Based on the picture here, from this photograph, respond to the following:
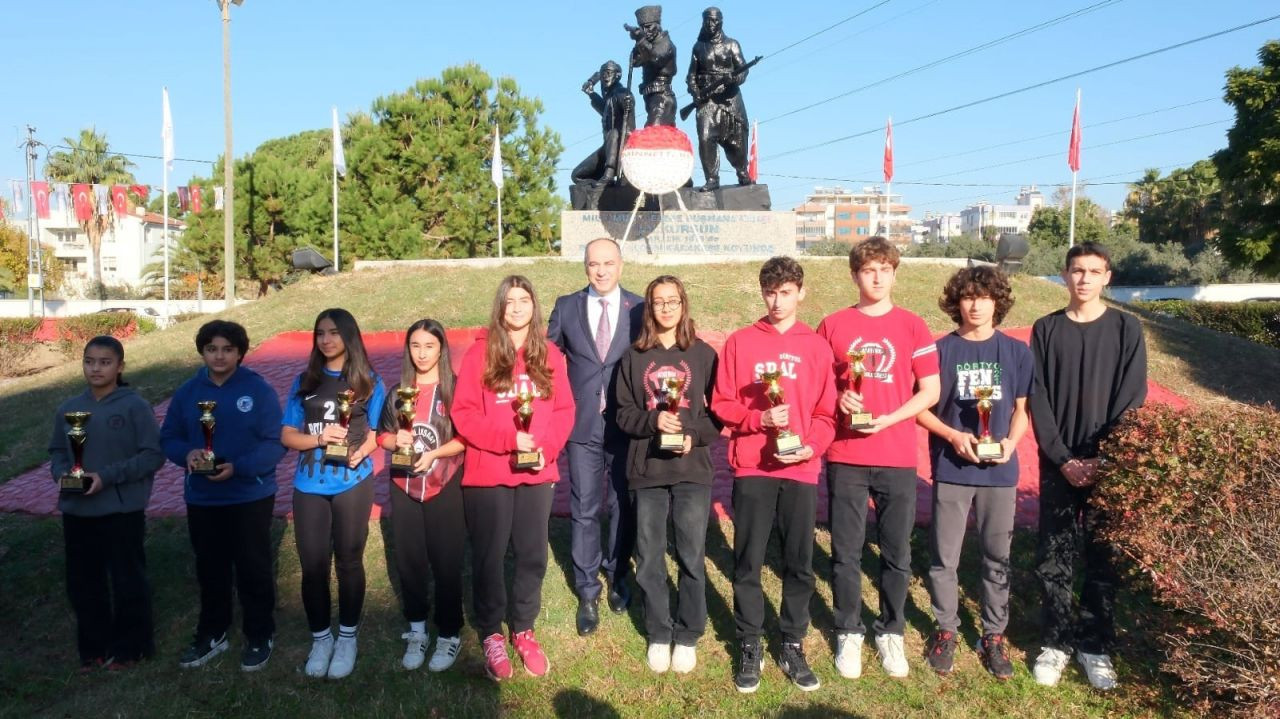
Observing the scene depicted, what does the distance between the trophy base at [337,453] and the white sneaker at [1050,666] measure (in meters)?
3.15

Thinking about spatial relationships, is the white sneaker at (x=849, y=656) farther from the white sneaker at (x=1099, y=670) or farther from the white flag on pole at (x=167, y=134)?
the white flag on pole at (x=167, y=134)

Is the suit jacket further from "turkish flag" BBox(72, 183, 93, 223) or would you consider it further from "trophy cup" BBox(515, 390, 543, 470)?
"turkish flag" BBox(72, 183, 93, 223)

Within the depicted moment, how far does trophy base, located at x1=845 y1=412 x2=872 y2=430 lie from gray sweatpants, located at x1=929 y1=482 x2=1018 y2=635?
23.4 inches

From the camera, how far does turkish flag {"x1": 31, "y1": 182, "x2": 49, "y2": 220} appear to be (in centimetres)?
3164

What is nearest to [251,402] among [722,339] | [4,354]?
[722,339]

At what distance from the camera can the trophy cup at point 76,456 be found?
3768 millimetres

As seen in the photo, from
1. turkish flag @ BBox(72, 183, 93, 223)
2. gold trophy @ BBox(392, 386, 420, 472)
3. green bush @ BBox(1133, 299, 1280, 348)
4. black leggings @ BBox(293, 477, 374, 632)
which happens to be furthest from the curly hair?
turkish flag @ BBox(72, 183, 93, 223)

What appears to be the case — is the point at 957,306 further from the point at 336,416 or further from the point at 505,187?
the point at 505,187

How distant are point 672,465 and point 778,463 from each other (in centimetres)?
47

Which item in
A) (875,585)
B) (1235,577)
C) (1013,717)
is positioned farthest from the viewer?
(875,585)

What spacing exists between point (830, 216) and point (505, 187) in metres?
125

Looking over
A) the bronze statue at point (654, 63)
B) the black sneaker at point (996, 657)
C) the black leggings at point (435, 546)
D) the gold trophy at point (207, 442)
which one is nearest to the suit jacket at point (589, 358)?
the black leggings at point (435, 546)

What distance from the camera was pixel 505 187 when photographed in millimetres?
31781

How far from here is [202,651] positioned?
13.3ft
